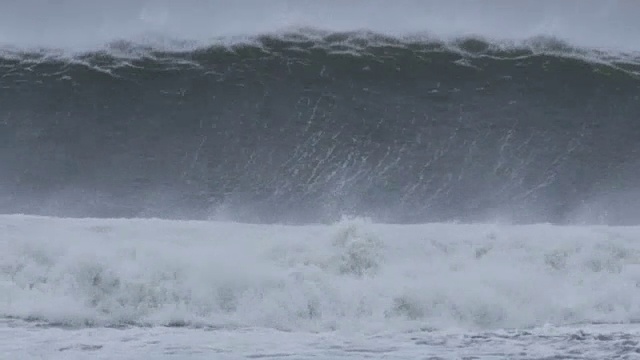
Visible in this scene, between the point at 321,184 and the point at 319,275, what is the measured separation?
11.9 feet

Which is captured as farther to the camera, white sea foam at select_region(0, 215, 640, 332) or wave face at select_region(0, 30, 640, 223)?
wave face at select_region(0, 30, 640, 223)

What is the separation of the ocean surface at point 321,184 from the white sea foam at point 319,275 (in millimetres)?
25

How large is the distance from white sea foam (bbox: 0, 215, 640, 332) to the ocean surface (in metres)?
0.03

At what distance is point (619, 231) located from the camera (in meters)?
12.4

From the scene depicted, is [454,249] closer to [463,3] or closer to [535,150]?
[535,150]

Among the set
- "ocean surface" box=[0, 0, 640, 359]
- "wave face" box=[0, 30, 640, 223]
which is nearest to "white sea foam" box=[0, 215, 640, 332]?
"ocean surface" box=[0, 0, 640, 359]

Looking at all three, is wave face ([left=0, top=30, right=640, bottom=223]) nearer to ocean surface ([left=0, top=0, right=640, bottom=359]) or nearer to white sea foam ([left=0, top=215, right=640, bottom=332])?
ocean surface ([left=0, top=0, right=640, bottom=359])

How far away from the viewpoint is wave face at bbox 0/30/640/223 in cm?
1456

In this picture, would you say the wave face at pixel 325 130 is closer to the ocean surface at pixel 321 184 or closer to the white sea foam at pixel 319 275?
the ocean surface at pixel 321 184

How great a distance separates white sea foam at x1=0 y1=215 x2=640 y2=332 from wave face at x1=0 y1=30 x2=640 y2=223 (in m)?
1.97

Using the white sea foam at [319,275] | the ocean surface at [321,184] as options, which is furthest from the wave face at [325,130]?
the white sea foam at [319,275]

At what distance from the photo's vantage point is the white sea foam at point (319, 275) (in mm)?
10672

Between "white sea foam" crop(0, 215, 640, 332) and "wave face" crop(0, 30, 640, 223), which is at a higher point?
"wave face" crop(0, 30, 640, 223)

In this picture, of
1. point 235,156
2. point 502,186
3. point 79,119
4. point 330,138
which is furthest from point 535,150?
point 79,119
